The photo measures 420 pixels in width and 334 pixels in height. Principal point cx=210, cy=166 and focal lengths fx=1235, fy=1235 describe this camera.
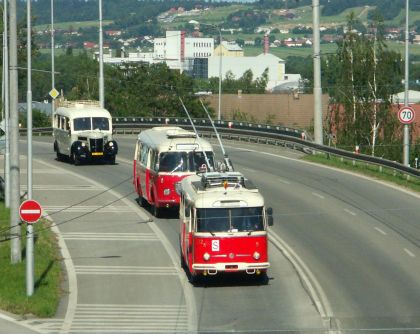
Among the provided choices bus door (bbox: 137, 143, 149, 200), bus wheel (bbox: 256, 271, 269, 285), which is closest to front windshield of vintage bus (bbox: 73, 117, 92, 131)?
bus door (bbox: 137, 143, 149, 200)

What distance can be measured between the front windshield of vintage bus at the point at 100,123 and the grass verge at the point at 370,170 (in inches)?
344

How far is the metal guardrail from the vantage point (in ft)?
157

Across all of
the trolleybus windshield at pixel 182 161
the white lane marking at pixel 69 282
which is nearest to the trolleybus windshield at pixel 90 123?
the white lane marking at pixel 69 282

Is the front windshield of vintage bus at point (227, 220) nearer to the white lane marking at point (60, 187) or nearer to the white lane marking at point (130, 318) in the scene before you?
the white lane marking at point (130, 318)

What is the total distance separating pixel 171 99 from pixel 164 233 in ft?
256

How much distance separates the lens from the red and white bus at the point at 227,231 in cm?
2731

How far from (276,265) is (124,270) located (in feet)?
12.3

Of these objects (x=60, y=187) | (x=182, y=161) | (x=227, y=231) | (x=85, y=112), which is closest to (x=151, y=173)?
(x=182, y=161)

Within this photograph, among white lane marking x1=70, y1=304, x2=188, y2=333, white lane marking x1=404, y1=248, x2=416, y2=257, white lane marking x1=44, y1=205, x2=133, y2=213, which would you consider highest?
white lane marking x1=44, y1=205, x2=133, y2=213

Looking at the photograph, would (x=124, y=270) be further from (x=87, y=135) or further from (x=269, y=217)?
(x=87, y=135)

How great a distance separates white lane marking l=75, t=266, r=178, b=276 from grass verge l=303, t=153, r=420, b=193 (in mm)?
14968

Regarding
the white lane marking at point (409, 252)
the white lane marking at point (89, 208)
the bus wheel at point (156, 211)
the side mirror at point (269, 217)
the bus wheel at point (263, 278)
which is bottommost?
the bus wheel at point (263, 278)

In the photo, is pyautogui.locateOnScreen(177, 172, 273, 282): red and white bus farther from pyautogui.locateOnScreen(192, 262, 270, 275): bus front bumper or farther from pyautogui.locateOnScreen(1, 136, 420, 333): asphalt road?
pyautogui.locateOnScreen(1, 136, 420, 333): asphalt road

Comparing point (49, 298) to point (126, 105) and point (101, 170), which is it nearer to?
point (101, 170)
